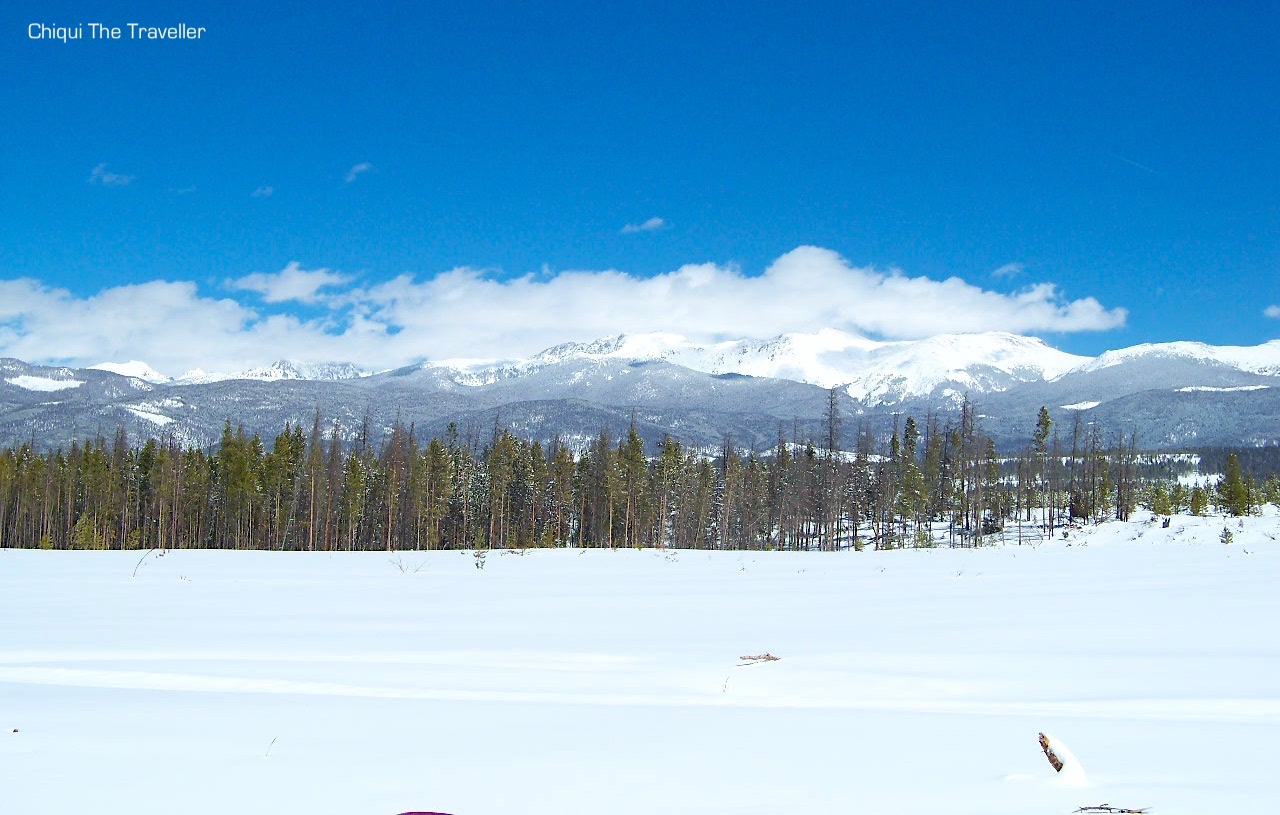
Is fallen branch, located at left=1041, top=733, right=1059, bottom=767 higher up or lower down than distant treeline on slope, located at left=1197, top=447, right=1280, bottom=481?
lower down

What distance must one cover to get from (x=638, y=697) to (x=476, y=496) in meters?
57.0

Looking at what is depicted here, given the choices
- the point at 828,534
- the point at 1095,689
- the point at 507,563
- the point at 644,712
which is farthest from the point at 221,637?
the point at 828,534

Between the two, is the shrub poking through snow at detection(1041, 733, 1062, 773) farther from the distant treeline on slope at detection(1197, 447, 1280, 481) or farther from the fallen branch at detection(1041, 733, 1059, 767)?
the distant treeline on slope at detection(1197, 447, 1280, 481)

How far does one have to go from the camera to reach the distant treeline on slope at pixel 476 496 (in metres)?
55.3

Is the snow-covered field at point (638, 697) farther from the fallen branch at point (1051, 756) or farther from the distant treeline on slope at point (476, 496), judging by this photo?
the distant treeline on slope at point (476, 496)

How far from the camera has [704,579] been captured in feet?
54.1

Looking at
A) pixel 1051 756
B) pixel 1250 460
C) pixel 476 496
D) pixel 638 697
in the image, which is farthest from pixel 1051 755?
pixel 1250 460

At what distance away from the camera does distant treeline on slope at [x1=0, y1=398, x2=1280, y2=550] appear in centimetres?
5528

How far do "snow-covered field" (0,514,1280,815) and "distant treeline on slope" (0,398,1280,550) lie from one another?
3909cm

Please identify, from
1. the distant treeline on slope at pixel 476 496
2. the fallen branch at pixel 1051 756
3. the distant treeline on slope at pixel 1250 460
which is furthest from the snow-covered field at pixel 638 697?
the distant treeline on slope at pixel 1250 460

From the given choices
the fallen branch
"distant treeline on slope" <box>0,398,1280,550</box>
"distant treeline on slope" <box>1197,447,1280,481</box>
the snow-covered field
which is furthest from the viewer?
"distant treeline on slope" <box>1197,447,1280,481</box>

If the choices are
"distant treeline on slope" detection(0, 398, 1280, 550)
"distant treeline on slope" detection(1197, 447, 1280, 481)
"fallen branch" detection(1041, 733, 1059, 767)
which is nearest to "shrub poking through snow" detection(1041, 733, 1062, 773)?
"fallen branch" detection(1041, 733, 1059, 767)

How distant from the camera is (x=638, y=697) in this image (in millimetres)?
6316

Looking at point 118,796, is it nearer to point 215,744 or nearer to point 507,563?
point 215,744
